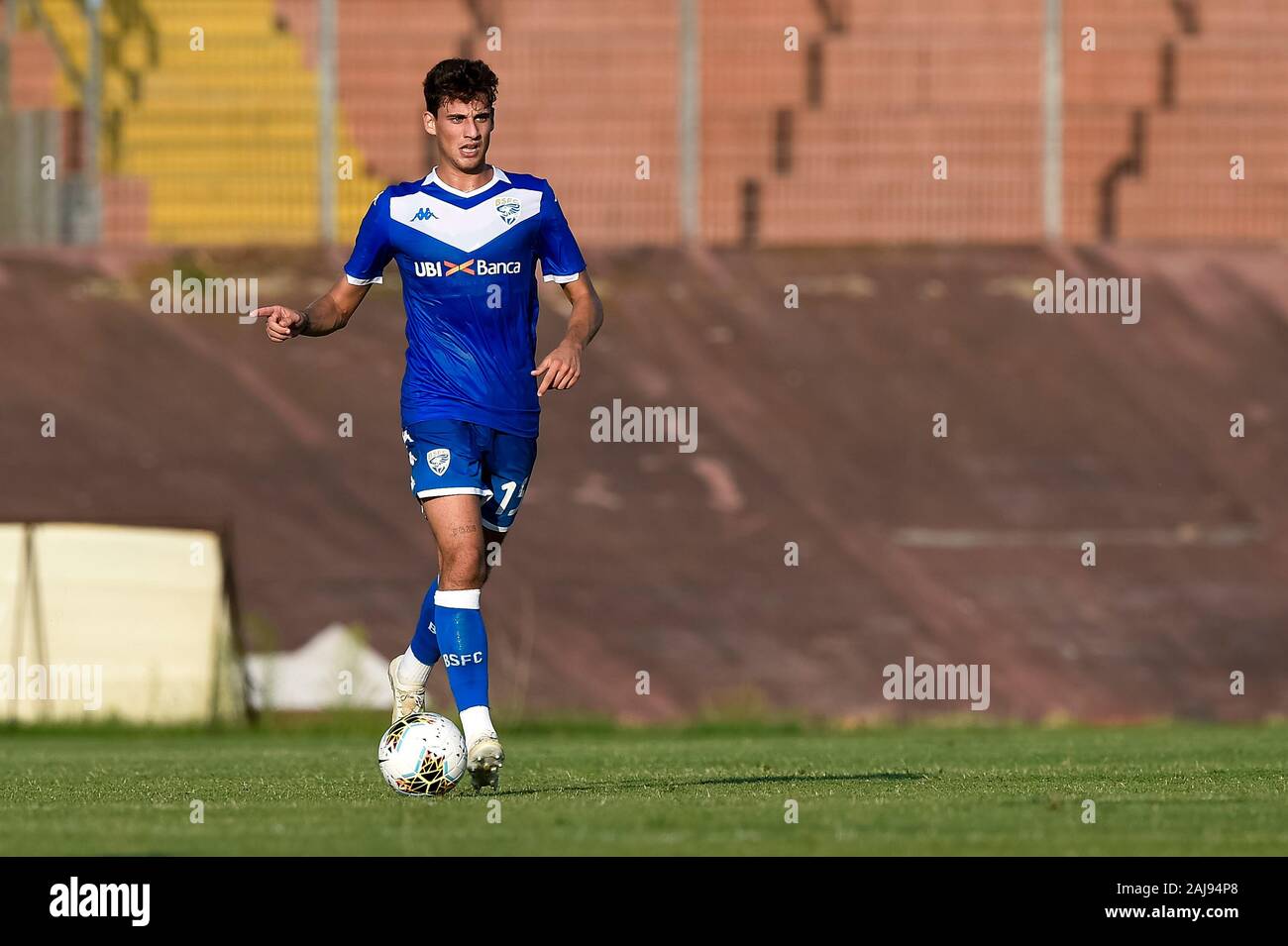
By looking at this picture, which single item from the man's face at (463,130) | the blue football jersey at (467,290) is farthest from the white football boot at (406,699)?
the man's face at (463,130)

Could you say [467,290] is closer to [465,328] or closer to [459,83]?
[465,328]

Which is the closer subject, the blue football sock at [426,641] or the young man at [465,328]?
the young man at [465,328]

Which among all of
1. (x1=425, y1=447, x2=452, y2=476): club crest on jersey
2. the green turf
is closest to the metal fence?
the green turf

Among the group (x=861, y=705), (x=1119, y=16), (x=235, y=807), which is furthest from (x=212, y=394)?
(x=235, y=807)

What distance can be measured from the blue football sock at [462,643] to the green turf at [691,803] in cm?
37

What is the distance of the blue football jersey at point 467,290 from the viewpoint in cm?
828

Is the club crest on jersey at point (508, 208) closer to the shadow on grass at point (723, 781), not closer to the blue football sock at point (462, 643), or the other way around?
the blue football sock at point (462, 643)

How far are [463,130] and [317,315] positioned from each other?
859mm

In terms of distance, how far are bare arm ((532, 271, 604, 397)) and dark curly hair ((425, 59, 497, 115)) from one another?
78cm

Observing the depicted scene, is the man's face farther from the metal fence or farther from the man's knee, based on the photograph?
the metal fence

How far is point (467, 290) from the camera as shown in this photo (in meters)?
8.31

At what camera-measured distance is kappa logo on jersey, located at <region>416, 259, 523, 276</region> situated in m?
8.29
